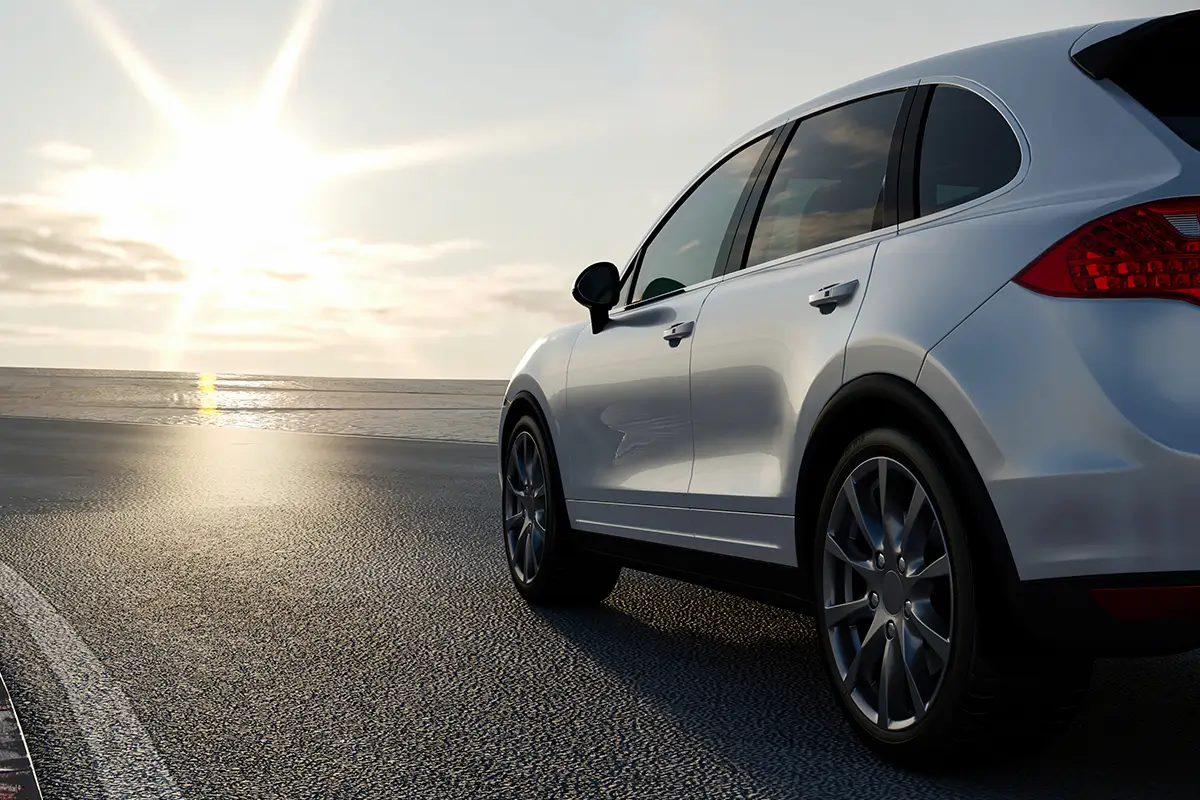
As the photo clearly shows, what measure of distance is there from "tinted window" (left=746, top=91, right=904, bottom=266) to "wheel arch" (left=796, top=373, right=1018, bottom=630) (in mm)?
609

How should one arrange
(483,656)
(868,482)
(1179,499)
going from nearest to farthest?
1. (1179,499)
2. (868,482)
3. (483,656)

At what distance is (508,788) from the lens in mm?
3594

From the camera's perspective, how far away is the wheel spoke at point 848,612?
12.5ft

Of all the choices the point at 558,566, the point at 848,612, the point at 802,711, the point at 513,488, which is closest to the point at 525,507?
the point at 513,488

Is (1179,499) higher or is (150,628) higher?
(1179,499)

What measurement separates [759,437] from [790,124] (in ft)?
4.19

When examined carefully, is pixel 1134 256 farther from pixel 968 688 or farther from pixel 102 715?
pixel 102 715

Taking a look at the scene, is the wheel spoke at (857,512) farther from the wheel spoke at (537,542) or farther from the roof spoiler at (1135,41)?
the wheel spoke at (537,542)

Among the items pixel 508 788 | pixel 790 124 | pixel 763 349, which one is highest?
pixel 790 124

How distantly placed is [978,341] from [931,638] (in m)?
0.79

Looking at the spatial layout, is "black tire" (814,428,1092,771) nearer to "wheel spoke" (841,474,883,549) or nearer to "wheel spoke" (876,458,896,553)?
"wheel spoke" (876,458,896,553)

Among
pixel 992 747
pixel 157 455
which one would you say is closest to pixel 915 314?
pixel 992 747

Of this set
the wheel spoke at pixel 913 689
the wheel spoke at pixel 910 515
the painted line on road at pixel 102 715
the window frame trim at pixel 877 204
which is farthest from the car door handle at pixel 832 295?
the painted line on road at pixel 102 715

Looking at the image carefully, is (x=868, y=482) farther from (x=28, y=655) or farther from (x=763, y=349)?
(x=28, y=655)
